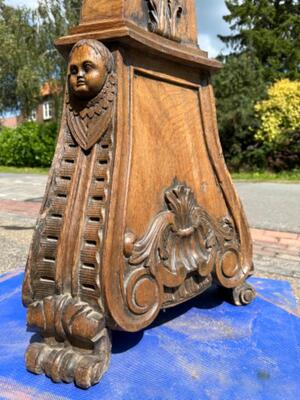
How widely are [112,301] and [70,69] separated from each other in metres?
0.88

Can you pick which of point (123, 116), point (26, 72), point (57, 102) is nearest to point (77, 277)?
point (123, 116)

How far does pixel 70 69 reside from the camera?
161 centimetres

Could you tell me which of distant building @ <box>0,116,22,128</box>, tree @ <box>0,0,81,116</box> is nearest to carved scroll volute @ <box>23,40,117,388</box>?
tree @ <box>0,0,81,116</box>

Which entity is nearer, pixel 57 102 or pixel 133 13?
pixel 133 13

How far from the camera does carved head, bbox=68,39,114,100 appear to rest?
1.54 m

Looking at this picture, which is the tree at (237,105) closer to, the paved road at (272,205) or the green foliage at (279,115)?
the green foliage at (279,115)

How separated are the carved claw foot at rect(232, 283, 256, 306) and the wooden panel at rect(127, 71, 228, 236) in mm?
401

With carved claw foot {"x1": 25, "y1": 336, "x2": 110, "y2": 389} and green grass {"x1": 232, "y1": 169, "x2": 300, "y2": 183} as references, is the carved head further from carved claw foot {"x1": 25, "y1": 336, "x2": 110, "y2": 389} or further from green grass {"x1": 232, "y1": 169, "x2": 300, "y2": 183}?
green grass {"x1": 232, "y1": 169, "x2": 300, "y2": 183}

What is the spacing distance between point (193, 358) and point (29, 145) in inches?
615

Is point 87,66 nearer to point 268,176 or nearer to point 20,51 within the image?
point 268,176

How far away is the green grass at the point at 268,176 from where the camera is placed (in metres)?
10.9

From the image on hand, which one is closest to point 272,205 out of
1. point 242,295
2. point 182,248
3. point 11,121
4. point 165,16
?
point 242,295

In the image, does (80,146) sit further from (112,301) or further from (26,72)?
(26,72)

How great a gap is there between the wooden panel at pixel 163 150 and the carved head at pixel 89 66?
0.17m
